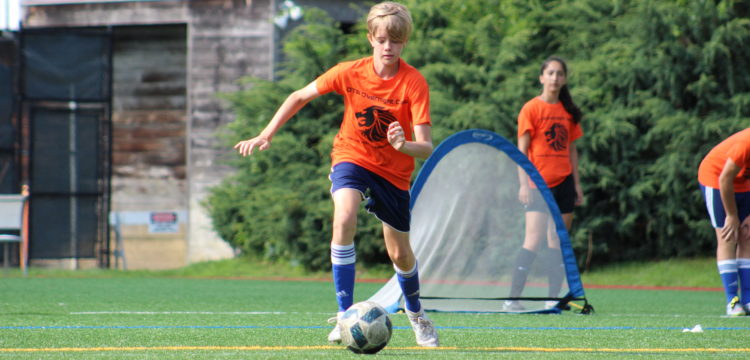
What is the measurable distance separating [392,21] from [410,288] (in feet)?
4.62

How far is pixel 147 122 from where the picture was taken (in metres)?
18.0

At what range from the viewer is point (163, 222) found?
17719 mm

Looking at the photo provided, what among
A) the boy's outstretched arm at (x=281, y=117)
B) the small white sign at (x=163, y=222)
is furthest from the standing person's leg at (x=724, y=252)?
the small white sign at (x=163, y=222)

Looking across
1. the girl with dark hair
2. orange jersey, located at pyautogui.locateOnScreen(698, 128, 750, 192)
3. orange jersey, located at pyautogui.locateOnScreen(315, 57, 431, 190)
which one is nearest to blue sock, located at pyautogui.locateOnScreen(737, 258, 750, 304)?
orange jersey, located at pyautogui.locateOnScreen(698, 128, 750, 192)

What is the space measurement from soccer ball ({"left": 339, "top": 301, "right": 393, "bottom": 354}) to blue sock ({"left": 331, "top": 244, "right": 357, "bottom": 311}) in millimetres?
419

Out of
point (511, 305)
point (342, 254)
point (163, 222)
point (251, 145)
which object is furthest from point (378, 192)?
point (163, 222)

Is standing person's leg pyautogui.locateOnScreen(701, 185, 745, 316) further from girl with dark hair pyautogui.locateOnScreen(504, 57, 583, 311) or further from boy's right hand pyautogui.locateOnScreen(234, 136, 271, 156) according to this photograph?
boy's right hand pyautogui.locateOnScreen(234, 136, 271, 156)

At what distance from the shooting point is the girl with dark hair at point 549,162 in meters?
7.25

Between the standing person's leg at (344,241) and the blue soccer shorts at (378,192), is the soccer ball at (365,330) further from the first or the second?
the blue soccer shorts at (378,192)

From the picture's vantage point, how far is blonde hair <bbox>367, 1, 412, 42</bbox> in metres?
4.61

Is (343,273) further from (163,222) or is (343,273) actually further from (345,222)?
(163,222)

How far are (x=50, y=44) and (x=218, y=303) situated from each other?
8836 mm

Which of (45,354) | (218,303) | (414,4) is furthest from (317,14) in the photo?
(45,354)

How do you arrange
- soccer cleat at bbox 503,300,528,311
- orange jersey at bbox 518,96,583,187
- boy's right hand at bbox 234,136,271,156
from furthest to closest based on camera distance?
orange jersey at bbox 518,96,583,187 < soccer cleat at bbox 503,300,528,311 < boy's right hand at bbox 234,136,271,156
